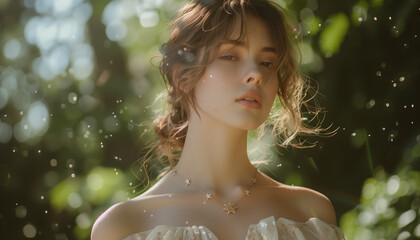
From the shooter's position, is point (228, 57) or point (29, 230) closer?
point (228, 57)

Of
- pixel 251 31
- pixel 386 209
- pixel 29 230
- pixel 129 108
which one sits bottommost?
pixel 29 230

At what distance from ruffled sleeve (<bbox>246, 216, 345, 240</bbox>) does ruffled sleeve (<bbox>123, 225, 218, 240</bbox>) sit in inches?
3.9

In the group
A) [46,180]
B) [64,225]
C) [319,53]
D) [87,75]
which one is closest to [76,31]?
[87,75]

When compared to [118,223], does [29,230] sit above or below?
below

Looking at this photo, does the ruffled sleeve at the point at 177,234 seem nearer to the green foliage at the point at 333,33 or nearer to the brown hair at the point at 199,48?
the brown hair at the point at 199,48

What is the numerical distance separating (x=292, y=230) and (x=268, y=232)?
3.1 inches

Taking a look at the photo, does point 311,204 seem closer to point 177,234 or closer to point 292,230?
point 292,230

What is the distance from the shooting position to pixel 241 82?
4.72 ft

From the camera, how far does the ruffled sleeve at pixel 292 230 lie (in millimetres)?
1418

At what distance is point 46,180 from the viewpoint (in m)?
2.22

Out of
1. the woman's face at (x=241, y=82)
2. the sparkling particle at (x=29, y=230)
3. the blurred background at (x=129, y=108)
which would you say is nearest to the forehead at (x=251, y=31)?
the woman's face at (x=241, y=82)

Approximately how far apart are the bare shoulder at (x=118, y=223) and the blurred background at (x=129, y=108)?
0.69 m

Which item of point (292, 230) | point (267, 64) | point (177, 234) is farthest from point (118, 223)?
point (267, 64)

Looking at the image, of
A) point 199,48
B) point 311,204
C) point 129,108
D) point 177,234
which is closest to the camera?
Answer: point 177,234
